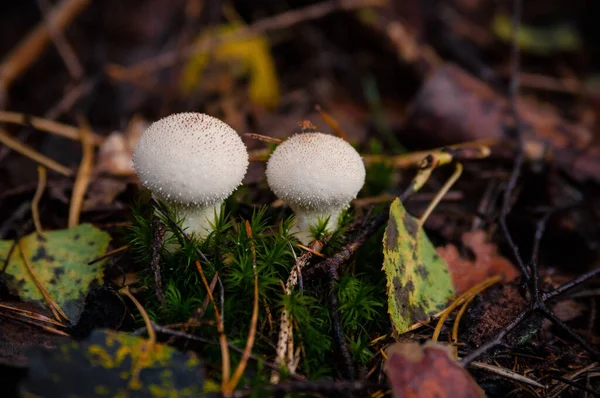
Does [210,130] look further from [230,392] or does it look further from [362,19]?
[362,19]

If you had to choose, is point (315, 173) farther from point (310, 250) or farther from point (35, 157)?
point (35, 157)

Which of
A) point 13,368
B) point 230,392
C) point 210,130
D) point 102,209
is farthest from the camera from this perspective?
point 102,209

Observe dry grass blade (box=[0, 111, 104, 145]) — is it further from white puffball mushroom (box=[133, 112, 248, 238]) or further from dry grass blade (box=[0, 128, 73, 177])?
white puffball mushroom (box=[133, 112, 248, 238])

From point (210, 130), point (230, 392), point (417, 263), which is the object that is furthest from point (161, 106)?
point (230, 392)

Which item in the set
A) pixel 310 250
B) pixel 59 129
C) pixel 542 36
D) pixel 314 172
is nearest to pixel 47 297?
pixel 310 250

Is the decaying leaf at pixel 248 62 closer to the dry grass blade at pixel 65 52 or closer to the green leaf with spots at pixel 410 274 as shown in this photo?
the dry grass blade at pixel 65 52

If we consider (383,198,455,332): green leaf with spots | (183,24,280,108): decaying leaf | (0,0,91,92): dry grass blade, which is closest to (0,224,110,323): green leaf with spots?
(383,198,455,332): green leaf with spots

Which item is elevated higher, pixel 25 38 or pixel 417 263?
pixel 25 38

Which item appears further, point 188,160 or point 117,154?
point 117,154
